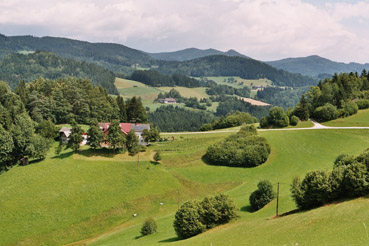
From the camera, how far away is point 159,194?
224 feet

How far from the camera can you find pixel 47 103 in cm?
10819

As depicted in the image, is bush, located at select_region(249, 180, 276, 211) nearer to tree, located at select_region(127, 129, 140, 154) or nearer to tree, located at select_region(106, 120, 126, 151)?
tree, located at select_region(127, 129, 140, 154)

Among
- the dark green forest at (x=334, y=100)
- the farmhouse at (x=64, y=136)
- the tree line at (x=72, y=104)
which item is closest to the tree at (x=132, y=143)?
the farmhouse at (x=64, y=136)

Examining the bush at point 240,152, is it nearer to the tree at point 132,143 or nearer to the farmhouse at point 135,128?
the tree at point 132,143

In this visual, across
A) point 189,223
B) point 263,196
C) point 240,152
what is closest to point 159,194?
point 263,196

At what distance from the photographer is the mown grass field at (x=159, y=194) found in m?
35.5

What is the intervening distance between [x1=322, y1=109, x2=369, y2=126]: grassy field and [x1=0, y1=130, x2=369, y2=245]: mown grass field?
8991 mm

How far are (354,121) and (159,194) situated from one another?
7087cm

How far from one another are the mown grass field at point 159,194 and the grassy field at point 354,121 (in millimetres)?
8991

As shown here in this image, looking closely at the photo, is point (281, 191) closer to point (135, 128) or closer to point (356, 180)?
point (356, 180)

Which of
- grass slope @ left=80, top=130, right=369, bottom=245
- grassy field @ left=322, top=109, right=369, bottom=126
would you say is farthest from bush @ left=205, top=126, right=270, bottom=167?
grassy field @ left=322, top=109, right=369, bottom=126

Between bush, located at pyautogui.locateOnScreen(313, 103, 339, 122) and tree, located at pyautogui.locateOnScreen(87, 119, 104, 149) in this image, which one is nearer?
tree, located at pyautogui.locateOnScreen(87, 119, 104, 149)

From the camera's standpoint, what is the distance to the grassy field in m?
101

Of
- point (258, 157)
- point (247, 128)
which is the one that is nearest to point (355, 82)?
point (247, 128)
